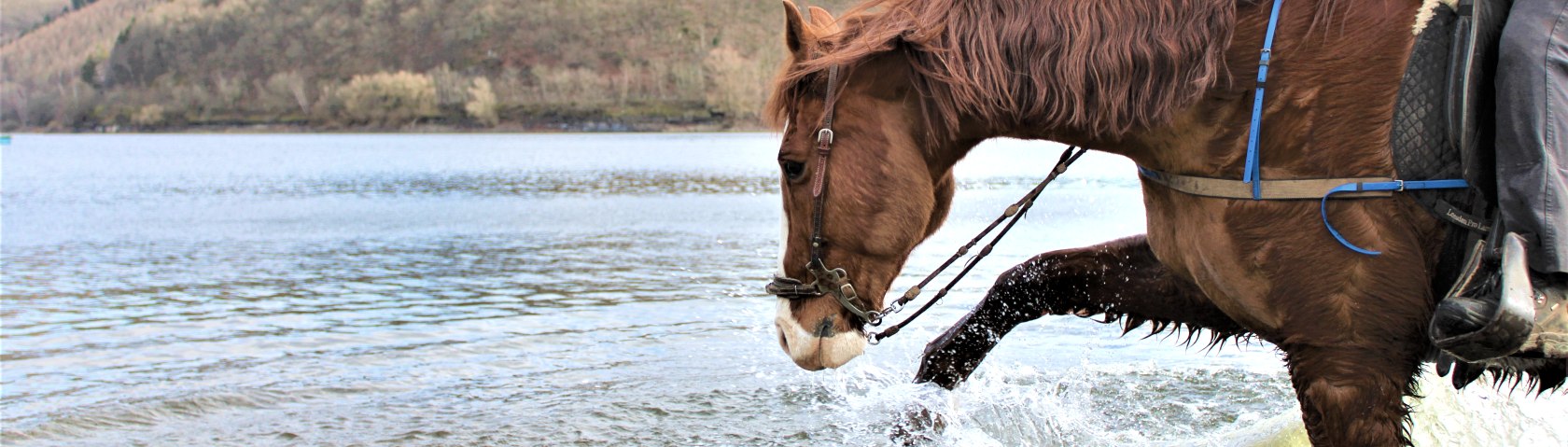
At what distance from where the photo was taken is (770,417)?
6719 mm

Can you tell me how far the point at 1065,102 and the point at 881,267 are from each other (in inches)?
29.5

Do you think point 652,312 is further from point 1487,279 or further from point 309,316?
point 1487,279

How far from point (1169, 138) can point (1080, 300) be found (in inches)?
58.7

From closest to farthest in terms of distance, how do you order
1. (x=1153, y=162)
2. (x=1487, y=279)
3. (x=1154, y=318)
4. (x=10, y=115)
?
1. (x=1487, y=279)
2. (x=1153, y=162)
3. (x=1154, y=318)
4. (x=10, y=115)

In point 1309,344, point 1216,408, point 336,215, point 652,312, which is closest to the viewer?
point 1309,344

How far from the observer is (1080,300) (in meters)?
4.70

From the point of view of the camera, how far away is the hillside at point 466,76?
14850 centimetres

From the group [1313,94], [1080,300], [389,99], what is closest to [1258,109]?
[1313,94]

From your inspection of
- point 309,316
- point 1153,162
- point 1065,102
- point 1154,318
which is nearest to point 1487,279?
point 1153,162

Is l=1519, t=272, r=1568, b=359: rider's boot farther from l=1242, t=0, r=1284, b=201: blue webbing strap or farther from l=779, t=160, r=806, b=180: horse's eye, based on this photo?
l=779, t=160, r=806, b=180: horse's eye

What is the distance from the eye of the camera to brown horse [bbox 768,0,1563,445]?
307 cm

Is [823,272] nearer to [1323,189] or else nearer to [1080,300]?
[1323,189]

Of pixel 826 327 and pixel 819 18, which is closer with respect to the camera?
pixel 826 327

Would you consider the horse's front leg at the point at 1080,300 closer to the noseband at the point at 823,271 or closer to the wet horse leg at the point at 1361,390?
the wet horse leg at the point at 1361,390
